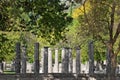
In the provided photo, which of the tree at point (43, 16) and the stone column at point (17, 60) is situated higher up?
the tree at point (43, 16)

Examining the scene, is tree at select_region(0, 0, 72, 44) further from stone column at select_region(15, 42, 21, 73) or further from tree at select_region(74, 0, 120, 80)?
tree at select_region(74, 0, 120, 80)

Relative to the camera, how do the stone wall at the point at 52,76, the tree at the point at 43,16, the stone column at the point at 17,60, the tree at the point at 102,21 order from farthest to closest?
the stone column at the point at 17,60 < the tree at the point at 102,21 < the stone wall at the point at 52,76 < the tree at the point at 43,16

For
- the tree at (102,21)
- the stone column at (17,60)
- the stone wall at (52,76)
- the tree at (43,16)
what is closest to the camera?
the tree at (43,16)

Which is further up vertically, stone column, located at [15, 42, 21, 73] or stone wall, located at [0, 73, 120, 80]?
stone column, located at [15, 42, 21, 73]

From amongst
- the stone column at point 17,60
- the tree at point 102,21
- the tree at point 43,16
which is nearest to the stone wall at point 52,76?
the stone column at point 17,60

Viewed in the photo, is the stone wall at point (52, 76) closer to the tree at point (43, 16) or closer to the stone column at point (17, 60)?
the stone column at point (17, 60)

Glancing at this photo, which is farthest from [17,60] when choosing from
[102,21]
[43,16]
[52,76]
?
[102,21]

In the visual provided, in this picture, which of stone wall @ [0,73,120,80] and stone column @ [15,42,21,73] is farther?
stone column @ [15,42,21,73]

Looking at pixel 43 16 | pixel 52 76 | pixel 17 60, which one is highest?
pixel 43 16

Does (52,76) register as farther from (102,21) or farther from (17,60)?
(102,21)

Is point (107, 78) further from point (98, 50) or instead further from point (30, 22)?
point (98, 50)

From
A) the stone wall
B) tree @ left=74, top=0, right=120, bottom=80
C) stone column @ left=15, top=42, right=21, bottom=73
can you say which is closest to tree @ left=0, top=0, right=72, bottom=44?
stone column @ left=15, top=42, right=21, bottom=73

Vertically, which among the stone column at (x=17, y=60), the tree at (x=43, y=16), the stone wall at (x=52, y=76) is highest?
the tree at (x=43, y=16)

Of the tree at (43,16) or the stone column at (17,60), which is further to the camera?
the stone column at (17,60)
